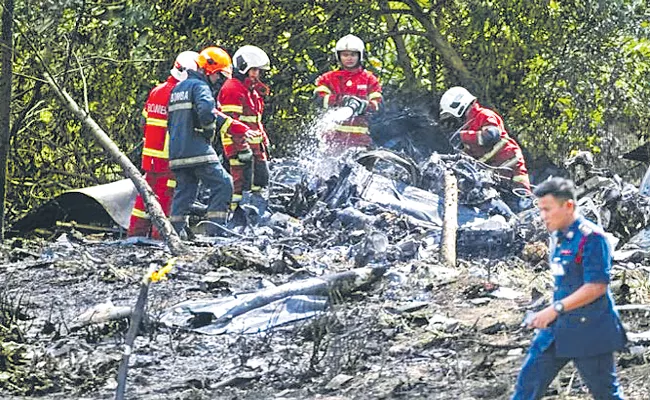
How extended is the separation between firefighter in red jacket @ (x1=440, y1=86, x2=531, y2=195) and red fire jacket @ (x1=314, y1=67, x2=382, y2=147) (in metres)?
0.83

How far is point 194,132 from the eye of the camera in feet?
40.1

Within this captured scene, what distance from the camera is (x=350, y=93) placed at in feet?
48.4

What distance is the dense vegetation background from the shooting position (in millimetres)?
16219

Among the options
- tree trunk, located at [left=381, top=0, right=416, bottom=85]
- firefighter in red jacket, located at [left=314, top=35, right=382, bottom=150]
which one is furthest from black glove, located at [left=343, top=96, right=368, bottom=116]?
tree trunk, located at [left=381, top=0, right=416, bottom=85]

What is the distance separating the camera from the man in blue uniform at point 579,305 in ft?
17.9

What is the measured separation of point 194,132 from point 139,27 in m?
4.43

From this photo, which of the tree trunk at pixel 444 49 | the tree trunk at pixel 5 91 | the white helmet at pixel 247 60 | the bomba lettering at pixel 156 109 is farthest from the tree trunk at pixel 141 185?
the tree trunk at pixel 444 49

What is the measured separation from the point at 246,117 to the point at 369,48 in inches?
150

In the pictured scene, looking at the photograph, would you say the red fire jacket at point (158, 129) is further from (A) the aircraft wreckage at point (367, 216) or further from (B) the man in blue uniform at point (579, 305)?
(B) the man in blue uniform at point (579, 305)

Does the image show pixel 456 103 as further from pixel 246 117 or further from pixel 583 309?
pixel 583 309

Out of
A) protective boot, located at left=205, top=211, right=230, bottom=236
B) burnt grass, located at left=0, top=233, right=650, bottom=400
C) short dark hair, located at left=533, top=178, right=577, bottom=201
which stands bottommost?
burnt grass, located at left=0, top=233, right=650, bottom=400

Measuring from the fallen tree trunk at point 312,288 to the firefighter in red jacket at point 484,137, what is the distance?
4.39 meters

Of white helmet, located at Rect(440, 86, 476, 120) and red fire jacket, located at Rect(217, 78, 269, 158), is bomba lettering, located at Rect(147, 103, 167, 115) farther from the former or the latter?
white helmet, located at Rect(440, 86, 476, 120)

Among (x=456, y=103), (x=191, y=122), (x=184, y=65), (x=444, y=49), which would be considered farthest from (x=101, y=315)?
(x=444, y=49)
